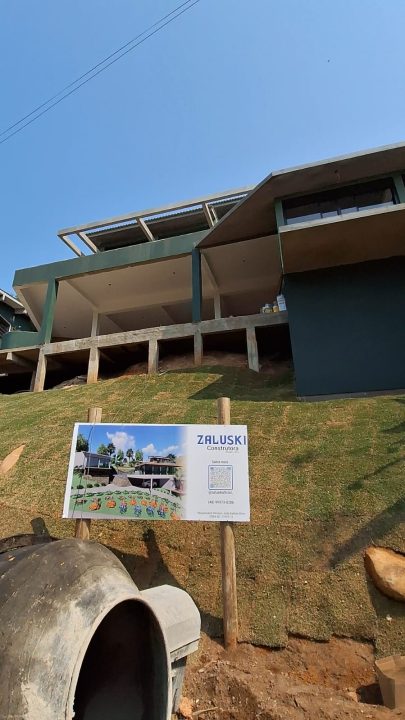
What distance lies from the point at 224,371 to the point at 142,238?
15609 mm

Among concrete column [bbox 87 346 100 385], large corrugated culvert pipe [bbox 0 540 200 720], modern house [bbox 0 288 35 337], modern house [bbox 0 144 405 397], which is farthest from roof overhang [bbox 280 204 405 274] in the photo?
modern house [bbox 0 288 35 337]

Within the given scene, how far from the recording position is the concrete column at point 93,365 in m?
17.3

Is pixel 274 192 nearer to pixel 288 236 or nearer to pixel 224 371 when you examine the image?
pixel 288 236

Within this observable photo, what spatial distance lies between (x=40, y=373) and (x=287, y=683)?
17463 millimetres

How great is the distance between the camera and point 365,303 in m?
13.1

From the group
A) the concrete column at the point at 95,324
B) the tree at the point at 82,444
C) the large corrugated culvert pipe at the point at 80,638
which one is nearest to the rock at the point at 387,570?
the large corrugated culvert pipe at the point at 80,638

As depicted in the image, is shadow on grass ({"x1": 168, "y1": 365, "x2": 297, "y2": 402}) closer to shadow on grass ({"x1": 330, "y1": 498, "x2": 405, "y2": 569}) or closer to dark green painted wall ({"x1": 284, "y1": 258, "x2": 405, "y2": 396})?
dark green painted wall ({"x1": 284, "y1": 258, "x2": 405, "y2": 396})

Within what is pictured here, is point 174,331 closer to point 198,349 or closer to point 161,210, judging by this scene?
point 198,349

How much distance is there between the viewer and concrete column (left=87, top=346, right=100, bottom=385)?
17.3m

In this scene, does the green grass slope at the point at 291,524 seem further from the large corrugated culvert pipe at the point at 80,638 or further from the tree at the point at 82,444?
the large corrugated culvert pipe at the point at 80,638

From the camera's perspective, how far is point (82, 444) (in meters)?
4.63

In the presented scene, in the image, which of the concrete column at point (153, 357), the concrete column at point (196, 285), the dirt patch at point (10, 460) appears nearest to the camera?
the dirt patch at point (10, 460)

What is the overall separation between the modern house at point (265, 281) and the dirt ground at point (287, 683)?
9.25m

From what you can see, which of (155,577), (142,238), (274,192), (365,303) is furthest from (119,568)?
(142,238)
